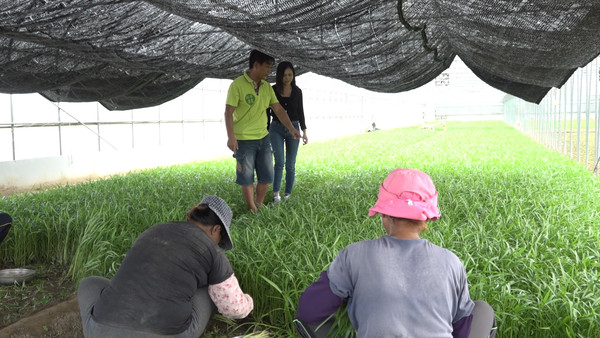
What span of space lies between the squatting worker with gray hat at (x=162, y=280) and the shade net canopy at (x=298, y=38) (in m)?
1.48

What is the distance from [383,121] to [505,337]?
33000mm

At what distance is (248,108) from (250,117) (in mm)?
80

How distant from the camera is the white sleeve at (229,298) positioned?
2.26 metres

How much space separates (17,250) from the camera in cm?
396

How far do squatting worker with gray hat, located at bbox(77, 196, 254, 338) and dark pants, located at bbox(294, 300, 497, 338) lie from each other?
1.58ft

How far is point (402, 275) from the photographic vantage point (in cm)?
147

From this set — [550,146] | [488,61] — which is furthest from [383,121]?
[488,61]

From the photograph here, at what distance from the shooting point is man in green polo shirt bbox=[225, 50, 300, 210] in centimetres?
434

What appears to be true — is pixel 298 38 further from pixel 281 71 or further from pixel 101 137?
pixel 101 137

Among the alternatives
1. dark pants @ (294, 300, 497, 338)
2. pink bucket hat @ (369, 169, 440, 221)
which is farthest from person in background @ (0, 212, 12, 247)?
pink bucket hat @ (369, 169, 440, 221)

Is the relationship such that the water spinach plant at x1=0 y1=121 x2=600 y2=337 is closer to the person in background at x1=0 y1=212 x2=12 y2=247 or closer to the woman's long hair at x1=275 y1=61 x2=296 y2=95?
the person in background at x1=0 y1=212 x2=12 y2=247

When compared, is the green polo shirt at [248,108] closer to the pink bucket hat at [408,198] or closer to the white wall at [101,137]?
the pink bucket hat at [408,198]

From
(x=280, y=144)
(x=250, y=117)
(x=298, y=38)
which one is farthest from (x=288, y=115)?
(x=298, y=38)

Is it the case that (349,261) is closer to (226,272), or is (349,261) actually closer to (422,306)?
(422,306)
